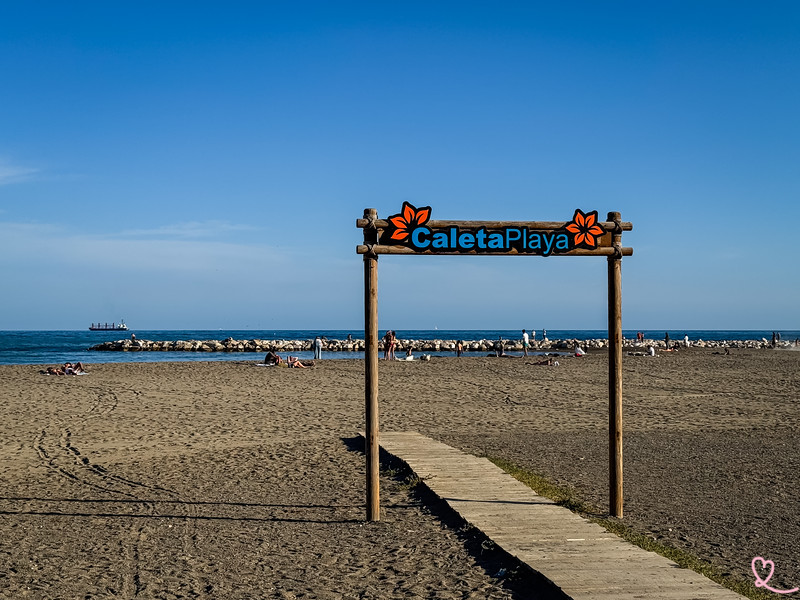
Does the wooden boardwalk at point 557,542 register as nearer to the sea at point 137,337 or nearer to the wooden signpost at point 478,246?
the wooden signpost at point 478,246

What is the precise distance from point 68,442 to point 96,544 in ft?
22.5

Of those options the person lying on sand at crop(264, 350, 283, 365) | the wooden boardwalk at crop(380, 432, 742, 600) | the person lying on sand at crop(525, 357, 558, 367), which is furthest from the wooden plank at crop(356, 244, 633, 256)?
the person lying on sand at crop(264, 350, 283, 365)

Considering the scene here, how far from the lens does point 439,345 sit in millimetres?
62594

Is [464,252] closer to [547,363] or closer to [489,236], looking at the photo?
[489,236]

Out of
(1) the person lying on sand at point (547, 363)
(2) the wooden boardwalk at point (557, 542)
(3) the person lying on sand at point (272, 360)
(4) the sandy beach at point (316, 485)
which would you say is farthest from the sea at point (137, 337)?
(2) the wooden boardwalk at point (557, 542)

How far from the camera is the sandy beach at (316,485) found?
6.03 metres

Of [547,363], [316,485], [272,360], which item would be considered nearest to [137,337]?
[272,360]

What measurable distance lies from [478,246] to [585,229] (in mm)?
1110

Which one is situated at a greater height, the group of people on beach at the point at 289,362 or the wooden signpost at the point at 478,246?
the wooden signpost at the point at 478,246

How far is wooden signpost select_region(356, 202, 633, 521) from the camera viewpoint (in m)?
7.60

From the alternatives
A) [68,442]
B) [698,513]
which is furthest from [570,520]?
[68,442]

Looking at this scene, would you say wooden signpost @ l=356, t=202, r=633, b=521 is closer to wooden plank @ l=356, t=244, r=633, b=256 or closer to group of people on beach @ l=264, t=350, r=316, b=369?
wooden plank @ l=356, t=244, r=633, b=256

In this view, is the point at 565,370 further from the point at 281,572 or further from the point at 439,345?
the point at 439,345

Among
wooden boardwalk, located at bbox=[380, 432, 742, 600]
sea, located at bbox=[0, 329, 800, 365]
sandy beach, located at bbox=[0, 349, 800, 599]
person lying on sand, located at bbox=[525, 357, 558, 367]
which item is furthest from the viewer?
sea, located at bbox=[0, 329, 800, 365]
